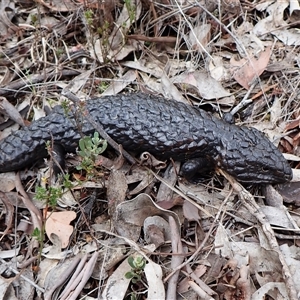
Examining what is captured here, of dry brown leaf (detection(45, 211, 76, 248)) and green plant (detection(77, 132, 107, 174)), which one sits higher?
green plant (detection(77, 132, 107, 174))

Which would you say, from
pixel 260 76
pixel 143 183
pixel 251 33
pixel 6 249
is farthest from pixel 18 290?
pixel 251 33

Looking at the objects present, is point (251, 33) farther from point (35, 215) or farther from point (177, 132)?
point (35, 215)

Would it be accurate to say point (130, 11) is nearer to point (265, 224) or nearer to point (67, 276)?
point (265, 224)

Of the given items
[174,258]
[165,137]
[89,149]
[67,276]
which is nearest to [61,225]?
[67,276]

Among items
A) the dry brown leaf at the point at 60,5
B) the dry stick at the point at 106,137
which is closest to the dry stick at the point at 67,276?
the dry stick at the point at 106,137

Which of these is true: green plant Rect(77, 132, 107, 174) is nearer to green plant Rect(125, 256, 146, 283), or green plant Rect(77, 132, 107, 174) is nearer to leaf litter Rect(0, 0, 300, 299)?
leaf litter Rect(0, 0, 300, 299)

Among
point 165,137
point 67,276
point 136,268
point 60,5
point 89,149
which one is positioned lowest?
point 67,276

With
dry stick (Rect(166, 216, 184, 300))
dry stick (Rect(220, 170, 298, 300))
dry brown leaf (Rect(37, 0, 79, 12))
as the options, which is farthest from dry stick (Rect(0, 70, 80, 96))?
dry stick (Rect(166, 216, 184, 300))

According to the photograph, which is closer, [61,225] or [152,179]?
[61,225]
